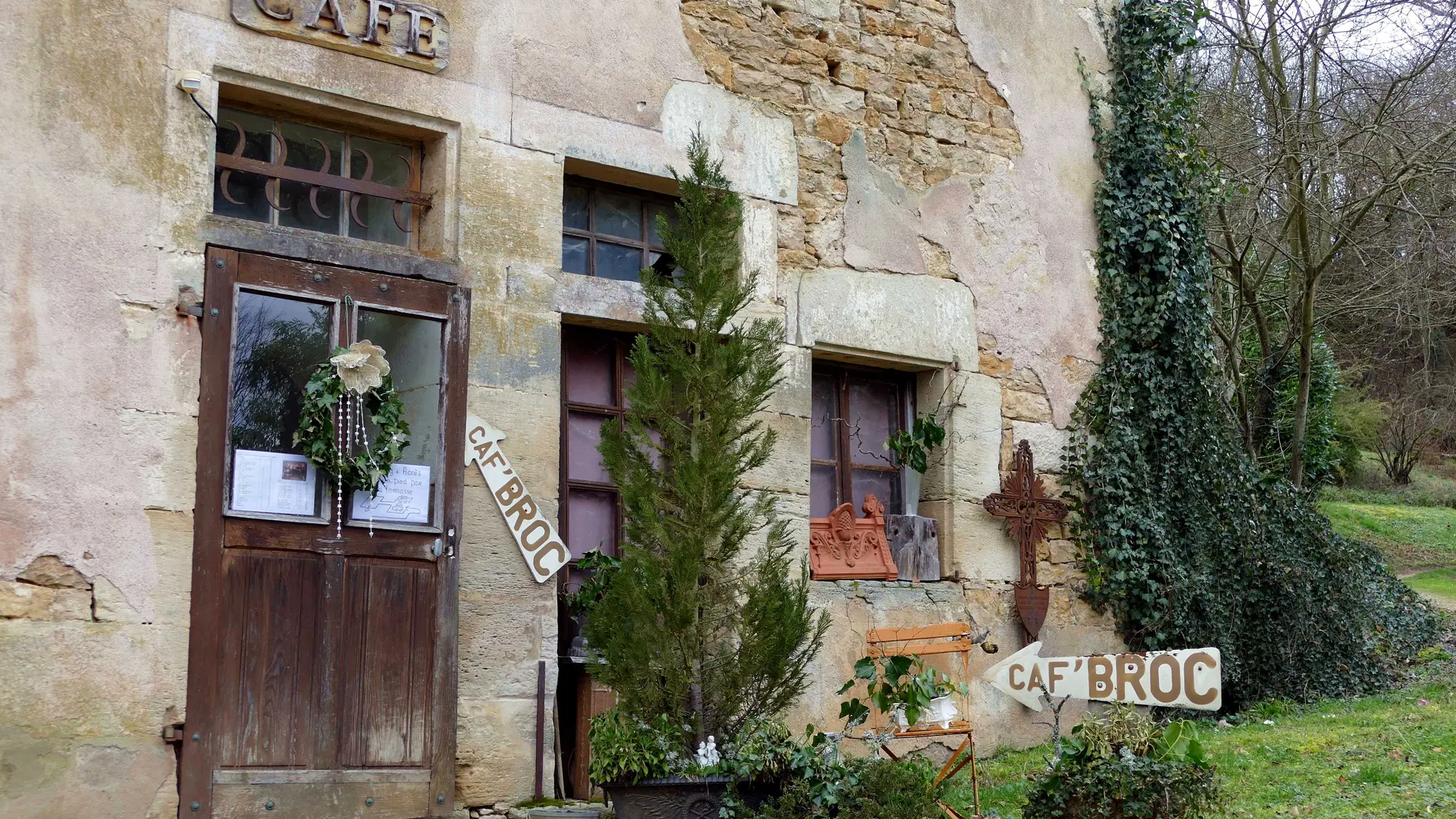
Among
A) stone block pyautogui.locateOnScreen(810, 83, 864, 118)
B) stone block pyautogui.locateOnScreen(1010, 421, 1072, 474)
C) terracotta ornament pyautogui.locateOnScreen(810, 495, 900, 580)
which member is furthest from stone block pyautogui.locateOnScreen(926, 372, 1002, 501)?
stone block pyautogui.locateOnScreen(810, 83, 864, 118)

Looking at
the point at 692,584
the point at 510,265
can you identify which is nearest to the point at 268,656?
the point at 692,584

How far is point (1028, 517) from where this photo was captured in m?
8.63

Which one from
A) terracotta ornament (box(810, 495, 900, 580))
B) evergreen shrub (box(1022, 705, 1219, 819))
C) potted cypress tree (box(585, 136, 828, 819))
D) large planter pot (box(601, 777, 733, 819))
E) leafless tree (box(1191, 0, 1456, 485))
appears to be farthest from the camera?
leafless tree (box(1191, 0, 1456, 485))

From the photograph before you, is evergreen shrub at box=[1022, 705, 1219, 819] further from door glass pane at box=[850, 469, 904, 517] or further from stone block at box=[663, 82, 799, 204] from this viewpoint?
stone block at box=[663, 82, 799, 204]

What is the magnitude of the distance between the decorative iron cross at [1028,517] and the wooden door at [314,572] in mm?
3537

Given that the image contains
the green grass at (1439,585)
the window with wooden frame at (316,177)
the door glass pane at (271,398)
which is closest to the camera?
the door glass pane at (271,398)

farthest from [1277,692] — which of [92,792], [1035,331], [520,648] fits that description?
[92,792]

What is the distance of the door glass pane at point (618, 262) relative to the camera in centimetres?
765

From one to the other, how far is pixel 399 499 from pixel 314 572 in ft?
1.71

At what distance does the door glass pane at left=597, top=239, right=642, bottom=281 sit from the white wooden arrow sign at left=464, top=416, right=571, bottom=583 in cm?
125

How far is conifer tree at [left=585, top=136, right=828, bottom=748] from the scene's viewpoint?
232 inches

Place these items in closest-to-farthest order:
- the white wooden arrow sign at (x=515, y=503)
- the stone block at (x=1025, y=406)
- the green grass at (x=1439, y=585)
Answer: the white wooden arrow sign at (x=515, y=503), the stone block at (x=1025, y=406), the green grass at (x=1439, y=585)

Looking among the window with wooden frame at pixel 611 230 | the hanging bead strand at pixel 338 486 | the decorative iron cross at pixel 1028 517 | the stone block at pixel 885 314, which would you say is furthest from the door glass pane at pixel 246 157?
the decorative iron cross at pixel 1028 517

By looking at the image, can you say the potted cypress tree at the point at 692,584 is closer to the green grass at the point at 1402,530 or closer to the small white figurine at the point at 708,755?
the small white figurine at the point at 708,755
